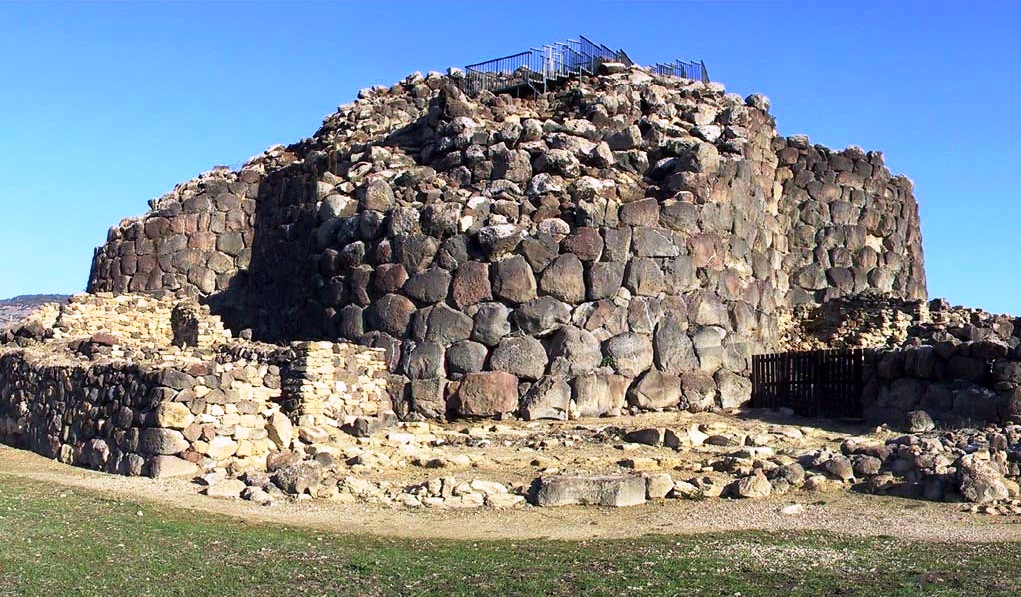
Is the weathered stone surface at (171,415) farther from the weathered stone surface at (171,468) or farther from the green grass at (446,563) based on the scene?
the green grass at (446,563)

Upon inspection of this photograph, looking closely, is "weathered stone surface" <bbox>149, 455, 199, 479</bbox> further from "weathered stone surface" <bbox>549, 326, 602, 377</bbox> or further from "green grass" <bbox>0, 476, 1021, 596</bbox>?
"weathered stone surface" <bbox>549, 326, 602, 377</bbox>

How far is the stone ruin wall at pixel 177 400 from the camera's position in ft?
54.0

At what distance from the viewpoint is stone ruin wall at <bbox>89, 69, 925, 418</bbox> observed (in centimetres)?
2084

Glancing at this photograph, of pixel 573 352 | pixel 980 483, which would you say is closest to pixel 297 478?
pixel 573 352

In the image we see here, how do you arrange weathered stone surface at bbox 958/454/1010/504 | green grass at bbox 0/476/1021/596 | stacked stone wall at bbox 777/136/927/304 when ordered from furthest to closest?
stacked stone wall at bbox 777/136/927/304, weathered stone surface at bbox 958/454/1010/504, green grass at bbox 0/476/1021/596

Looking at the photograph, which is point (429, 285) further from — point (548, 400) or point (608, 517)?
point (608, 517)

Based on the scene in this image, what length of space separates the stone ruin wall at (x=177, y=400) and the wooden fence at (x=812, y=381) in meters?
6.87

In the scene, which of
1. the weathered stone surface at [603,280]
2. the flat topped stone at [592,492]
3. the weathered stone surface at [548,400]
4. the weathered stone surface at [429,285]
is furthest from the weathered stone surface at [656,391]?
the flat topped stone at [592,492]

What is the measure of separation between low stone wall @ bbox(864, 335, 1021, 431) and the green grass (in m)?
6.78

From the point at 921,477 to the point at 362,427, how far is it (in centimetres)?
824

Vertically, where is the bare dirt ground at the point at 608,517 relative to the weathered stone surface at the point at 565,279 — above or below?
below

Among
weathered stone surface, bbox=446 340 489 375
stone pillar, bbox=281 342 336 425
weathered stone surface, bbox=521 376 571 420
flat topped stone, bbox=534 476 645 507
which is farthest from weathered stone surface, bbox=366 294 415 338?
flat topped stone, bbox=534 476 645 507

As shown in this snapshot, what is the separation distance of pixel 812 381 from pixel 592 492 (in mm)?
7795

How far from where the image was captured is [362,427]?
18.5m
